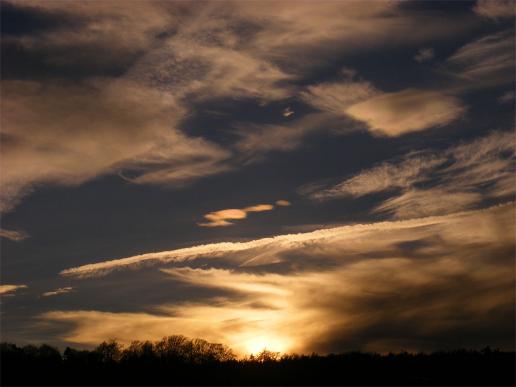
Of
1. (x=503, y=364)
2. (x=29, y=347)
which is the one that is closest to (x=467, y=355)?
(x=503, y=364)

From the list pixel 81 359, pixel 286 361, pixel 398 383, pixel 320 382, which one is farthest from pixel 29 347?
pixel 398 383

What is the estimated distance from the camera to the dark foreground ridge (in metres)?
97.7

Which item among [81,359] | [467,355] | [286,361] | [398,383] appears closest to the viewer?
[398,383]

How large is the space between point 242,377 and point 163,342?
57088 millimetres

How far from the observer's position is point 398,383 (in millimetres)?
93938

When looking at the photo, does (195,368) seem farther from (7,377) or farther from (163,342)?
(163,342)

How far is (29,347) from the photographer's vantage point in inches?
6048

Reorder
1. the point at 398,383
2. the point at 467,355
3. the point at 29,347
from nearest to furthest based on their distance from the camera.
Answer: the point at 398,383 < the point at 467,355 < the point at 29,347

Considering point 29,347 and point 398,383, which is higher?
point 29,347

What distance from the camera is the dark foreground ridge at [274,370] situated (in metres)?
97.7

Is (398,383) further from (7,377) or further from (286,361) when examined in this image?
(7,377)

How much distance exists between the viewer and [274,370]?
4508 inches

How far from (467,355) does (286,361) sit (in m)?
30.5

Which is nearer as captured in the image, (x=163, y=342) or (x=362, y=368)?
(x=362, y=368)
